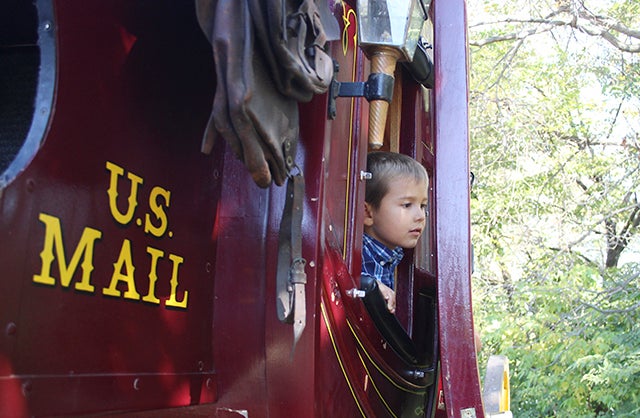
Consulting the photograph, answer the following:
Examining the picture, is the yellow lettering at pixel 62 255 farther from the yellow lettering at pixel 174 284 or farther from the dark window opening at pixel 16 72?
the yellow lettering at pixel 174 284

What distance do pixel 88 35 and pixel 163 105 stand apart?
0.82 ft

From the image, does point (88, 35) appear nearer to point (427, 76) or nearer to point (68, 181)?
point (68, 181)

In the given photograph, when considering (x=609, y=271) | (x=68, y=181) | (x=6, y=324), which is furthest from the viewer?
(x=609, y=271)

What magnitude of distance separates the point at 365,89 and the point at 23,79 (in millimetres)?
724

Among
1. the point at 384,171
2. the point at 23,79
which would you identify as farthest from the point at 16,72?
the point at 384,171

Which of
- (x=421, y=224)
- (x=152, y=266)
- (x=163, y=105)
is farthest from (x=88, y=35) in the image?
(x=421, y=224)

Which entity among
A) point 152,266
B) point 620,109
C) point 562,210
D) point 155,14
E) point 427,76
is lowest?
point 152,266

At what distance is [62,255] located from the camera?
4.70 feet

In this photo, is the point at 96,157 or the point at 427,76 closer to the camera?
the point at 96,157

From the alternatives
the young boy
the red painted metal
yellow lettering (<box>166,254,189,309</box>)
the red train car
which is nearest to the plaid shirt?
the young boy

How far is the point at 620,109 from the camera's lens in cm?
980

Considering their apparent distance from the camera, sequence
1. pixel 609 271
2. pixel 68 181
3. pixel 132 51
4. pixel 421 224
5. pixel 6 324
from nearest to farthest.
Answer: pixel 6 324, pixel 68 181, pixel 132 51, pixel 421 224, pixel 609 271

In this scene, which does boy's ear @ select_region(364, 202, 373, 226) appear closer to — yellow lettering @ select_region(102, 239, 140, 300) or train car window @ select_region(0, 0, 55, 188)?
yellow lettering @ select_region(102, 239, 140, 300)

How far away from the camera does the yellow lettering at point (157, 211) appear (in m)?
1.67
